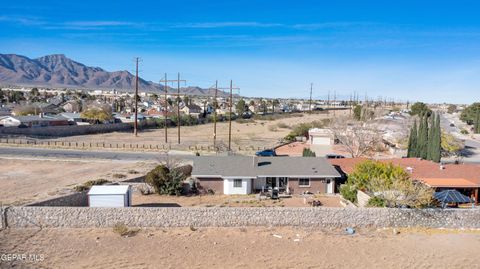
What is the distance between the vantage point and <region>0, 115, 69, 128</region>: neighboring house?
8050cm

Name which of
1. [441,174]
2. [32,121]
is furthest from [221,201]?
[32,121]

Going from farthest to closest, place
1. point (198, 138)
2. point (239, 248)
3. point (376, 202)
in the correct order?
point (198, 138) → point (376, 202) → point (239, 248)

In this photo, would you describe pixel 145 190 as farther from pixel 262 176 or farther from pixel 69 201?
pixel 262 176

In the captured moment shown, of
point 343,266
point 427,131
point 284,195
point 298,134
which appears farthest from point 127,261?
point 298,134

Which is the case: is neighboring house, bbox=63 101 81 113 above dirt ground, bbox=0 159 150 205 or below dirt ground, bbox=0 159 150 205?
above

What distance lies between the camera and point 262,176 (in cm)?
3584

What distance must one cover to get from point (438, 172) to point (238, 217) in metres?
20.6

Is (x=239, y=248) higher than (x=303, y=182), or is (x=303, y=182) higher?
(x=303, y=182)

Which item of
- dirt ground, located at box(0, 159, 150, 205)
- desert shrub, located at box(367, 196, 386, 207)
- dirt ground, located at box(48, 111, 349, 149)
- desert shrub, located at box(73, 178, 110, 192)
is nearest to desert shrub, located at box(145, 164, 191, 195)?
desert shrub, located at box(73, 178, 110, 192)

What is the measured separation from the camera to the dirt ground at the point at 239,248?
21.9m

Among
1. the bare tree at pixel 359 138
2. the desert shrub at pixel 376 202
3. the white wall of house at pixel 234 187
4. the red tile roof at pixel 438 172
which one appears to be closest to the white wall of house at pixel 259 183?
the white wall of house at pixel 234 187

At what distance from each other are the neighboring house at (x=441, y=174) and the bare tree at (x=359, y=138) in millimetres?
11661

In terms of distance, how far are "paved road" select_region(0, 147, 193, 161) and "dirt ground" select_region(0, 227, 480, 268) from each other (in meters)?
26.7

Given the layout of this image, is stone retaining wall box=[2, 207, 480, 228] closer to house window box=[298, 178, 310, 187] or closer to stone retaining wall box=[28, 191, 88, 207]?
stone retaining wall box=[28, 191, 88, 207]
